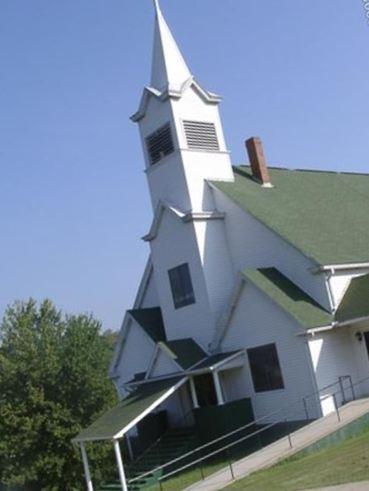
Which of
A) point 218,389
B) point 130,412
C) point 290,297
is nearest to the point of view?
point 130,412

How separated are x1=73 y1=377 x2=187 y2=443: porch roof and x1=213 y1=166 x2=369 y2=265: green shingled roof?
684 cm

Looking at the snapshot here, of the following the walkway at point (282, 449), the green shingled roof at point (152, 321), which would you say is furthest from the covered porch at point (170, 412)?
the walkway at point (282, 449)

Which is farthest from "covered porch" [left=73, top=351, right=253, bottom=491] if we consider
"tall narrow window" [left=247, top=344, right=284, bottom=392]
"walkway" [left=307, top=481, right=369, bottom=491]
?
"walkway" [left=307, top=481, right=369, bottom=491]

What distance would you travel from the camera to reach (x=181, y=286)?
30391 mm

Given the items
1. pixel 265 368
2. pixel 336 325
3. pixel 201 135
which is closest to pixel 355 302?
pixel 336 325

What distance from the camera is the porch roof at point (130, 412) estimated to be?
24.6m

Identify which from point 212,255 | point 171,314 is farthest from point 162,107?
point 171,314

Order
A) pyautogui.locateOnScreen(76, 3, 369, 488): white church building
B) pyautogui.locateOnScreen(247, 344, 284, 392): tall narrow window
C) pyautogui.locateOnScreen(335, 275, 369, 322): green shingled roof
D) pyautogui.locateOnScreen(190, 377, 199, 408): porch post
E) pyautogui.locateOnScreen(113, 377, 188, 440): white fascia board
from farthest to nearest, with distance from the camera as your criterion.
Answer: pyautogui.locateOnScreen(190, 377, 199, 408): porch post, pyautogui.locateOnScreen(247, 344, 284, 392): tall narrow window, pyautogui.locateOnScreen(76, 3, 369, 488): white church building, pyautogui.locateOnScreen(335, 275, 369, 322): green shingled roof, pyautogui.locateOnScreen(113, 377, 188, 440): white fascia board

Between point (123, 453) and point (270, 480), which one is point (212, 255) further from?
point (270, 480)

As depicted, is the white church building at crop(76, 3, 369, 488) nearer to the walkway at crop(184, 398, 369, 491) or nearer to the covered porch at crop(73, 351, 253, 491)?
the covered porch at crop(73, 351, 253, 491)

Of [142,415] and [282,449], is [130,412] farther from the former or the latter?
[282,449]

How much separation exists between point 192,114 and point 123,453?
1433cm

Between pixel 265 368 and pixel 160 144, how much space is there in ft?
34.5

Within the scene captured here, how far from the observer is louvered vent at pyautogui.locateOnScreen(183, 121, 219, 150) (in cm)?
3095
